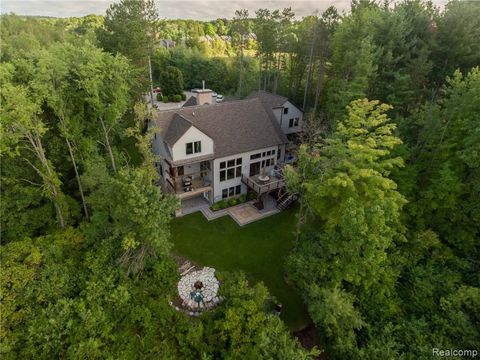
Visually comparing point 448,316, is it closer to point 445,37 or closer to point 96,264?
point 96,264

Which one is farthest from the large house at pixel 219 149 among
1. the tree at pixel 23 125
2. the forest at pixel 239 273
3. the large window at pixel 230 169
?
the tree at pixel 23 125

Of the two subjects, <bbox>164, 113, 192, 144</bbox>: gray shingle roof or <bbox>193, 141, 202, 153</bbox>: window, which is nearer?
<bbox>164, 113, 192, 144</bbox>: gray shingle roof

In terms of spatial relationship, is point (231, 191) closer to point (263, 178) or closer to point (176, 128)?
point (263, 178)

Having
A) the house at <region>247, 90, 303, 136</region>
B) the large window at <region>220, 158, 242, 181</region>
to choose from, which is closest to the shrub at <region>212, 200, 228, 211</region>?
the large window at <region>220, 158, 242, 181</region>

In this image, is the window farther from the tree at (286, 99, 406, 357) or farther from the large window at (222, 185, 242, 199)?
the tree at (286, 99, 406, 357)

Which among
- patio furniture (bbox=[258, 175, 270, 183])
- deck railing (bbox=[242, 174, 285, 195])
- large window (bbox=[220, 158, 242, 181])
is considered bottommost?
deck railing (bbox=[242, 174, 285, 195])

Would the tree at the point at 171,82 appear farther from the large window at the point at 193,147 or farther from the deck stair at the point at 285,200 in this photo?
the deck stair at the point at 285,200

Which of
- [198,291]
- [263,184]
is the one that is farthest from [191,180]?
[198,291]

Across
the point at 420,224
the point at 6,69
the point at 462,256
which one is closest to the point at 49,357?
the point at 6,69
